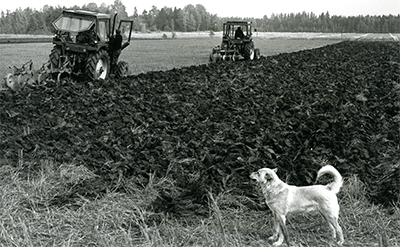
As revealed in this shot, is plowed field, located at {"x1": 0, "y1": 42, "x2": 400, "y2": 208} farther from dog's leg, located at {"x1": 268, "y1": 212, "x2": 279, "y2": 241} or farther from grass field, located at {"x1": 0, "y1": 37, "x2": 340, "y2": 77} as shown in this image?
grass field, located at {"x1": 0, "y1": 37, "x2": 340, "y2": 77}

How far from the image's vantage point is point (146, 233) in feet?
12.7

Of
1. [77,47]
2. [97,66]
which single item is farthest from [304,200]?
[97,66]

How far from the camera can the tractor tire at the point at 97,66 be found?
40.9ft

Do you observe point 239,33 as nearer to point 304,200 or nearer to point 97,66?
point 97,66

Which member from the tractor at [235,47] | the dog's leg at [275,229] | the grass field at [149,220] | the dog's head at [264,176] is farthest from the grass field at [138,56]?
the dog's leg at [275,229]

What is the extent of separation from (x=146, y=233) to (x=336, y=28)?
113 meters

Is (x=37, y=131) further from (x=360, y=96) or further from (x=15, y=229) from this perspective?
(x=360, y=96)

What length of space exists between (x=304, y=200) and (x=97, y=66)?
403 inches

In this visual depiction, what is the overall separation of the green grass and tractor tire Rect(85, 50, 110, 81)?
287 inches

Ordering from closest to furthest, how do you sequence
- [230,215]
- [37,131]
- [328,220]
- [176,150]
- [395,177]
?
[328,220] → [230,215] → [395,177] → [176,150] → [37,131]

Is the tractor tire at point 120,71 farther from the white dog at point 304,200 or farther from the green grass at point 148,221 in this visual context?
the white dog at point 304,200

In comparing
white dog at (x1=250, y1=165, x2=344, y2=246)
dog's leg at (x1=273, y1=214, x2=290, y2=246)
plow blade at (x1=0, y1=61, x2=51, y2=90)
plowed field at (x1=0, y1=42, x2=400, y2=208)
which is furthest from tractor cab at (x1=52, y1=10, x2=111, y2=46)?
dog's leg at (x1=273, y1=214, x2=290, y2=246)

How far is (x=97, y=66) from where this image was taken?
43.6 feet

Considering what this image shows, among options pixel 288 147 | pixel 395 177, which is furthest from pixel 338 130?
pixel 395 177
